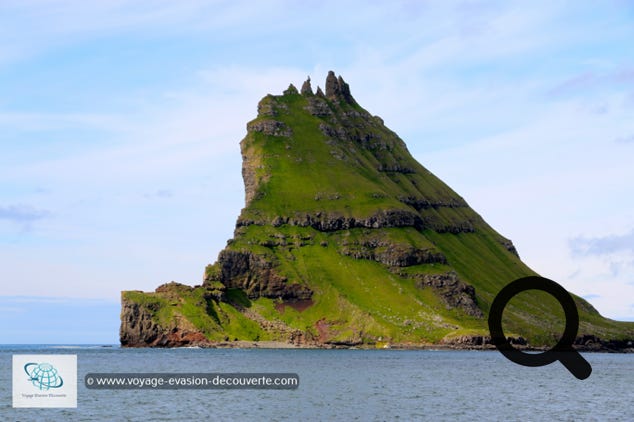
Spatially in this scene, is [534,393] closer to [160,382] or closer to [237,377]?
[237,377]

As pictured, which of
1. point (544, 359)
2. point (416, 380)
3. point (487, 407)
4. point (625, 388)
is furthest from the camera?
point (416, 380)

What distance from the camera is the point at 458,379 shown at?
178625 millimetres

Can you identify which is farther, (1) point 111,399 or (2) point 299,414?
(1) point 111,399

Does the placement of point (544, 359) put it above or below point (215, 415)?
above

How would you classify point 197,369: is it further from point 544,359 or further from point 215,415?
point 544,359

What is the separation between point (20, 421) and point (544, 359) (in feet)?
176

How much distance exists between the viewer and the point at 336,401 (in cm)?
Answer: 12206

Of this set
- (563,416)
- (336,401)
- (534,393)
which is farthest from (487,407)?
(534,393)

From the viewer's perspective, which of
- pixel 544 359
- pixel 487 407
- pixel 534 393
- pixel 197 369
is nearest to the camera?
pixel 544 359

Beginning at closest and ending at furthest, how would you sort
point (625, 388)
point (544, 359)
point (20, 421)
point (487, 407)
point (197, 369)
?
point (544, 359) < point (20, 421) < point (487, 407) < point (625, 388) < point (197, 369)

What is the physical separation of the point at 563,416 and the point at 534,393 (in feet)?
125

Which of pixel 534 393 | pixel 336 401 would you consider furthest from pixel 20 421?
pixel 534 393

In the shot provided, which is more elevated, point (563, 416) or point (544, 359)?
point (544, 359)

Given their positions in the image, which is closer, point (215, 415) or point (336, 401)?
point (215, 415)
